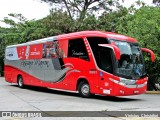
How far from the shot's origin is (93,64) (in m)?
16.2

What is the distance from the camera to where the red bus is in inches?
604

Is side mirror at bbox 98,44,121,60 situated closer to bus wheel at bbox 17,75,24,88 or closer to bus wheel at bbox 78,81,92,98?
bus wheel at bbox 78,81,92,98

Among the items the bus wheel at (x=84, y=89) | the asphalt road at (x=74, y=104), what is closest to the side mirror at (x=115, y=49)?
the asphalt road at (x=74, y=104)

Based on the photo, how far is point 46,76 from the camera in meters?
20.5

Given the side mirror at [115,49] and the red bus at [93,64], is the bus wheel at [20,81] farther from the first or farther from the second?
the side mirror at [115,49]

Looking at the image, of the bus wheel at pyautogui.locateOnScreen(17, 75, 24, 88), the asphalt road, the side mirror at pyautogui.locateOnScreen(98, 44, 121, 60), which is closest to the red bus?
the side mirror at pyautogui.locateOnScreen(98, 44, 121, 60)

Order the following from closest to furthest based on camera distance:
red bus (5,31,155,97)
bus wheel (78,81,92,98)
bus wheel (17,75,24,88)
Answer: red bus (5,31,155,97) → bus wheel (78,81,92,98) → bus wheel (17,75,24,88)

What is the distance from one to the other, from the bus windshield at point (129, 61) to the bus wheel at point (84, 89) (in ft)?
7.63

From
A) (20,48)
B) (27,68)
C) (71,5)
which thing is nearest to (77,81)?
(27,68)

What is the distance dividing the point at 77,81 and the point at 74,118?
755 centimetres

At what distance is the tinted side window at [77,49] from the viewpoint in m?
16.9

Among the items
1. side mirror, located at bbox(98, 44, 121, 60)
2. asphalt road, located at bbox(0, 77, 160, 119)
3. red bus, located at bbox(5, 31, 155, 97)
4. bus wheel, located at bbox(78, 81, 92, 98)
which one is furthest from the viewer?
bus wheel, located at bbox(78, 81, 92, 98)

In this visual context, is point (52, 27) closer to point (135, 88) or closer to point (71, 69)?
point (71, 69)

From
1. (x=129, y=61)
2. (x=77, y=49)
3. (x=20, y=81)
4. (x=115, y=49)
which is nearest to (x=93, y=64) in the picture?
(x=77, y=49)
